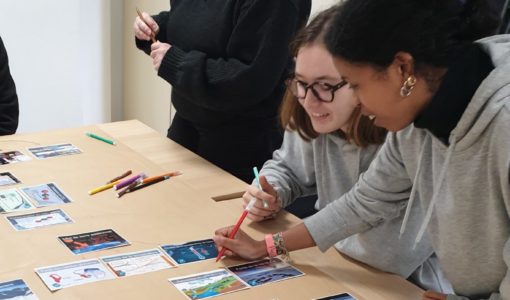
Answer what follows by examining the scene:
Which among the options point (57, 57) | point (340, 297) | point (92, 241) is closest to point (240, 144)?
point (92, 241)

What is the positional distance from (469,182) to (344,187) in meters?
0.56

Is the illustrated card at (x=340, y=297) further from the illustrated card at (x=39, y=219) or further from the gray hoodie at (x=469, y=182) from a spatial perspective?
the illustrated card at (x=39, y=219)

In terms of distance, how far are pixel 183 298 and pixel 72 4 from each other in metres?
2.90

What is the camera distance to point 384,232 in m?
1.42

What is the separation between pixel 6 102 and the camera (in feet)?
7.95

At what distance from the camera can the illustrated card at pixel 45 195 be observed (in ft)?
5.11

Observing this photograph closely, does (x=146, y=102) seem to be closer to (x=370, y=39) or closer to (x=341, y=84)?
(x=341, y=84)

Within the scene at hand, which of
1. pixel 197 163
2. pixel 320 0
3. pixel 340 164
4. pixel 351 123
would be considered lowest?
pixel 197 163

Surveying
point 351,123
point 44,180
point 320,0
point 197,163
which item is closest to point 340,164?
point 351,123

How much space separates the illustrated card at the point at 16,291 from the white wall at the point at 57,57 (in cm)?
262

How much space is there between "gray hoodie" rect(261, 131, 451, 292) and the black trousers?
0.88ft

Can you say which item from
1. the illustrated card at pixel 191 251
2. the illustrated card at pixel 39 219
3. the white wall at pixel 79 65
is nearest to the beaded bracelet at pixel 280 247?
the illustrated card at pixel 191 251

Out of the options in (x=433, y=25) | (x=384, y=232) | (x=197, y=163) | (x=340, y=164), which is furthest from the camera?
(x=197, y=163)

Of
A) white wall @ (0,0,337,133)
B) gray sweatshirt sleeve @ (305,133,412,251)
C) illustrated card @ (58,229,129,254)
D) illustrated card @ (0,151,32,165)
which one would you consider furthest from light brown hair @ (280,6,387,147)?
white wall @ (0,0,337,133)
